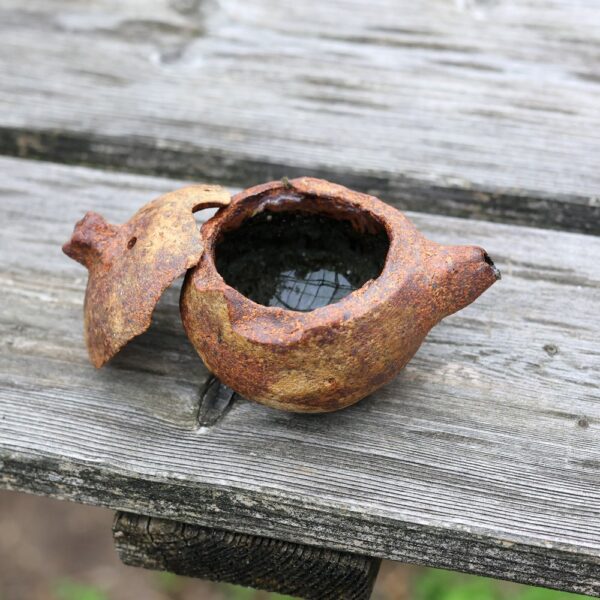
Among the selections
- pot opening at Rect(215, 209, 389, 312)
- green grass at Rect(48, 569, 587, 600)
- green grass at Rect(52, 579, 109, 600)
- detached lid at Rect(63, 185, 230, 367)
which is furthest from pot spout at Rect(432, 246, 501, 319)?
green grass at Rect(52, 579, 109, 600)

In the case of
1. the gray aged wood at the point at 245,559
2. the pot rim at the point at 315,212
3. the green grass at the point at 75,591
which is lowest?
the green grass at the point at 75,591

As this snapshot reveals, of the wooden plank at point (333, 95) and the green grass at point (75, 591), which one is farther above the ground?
the wooden plank at point (333, 95)

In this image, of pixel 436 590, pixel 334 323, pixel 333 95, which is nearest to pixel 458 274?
pixel 334 323

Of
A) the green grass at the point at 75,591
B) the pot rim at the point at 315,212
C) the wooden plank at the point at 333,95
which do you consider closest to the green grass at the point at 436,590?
the green grass at the point at 75,591

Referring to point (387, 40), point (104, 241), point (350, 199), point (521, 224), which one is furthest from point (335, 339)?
point (387, 40)

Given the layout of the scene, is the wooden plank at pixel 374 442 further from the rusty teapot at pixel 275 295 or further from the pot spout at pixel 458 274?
the pot spout at pixel 458 274

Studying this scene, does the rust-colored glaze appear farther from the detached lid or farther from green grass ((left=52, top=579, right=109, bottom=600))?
green grass ((left=52, top=579, right=109, bottom=600))

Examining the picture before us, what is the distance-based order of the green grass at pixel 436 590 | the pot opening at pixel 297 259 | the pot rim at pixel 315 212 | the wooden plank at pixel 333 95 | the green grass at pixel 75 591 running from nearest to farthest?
the pot rim at pixel 315 212, the pot opening at pixel 297 259, the wooden plank at pixel 333 95, the green grass at pixel 436 590, the green grass at pixel 75 591
